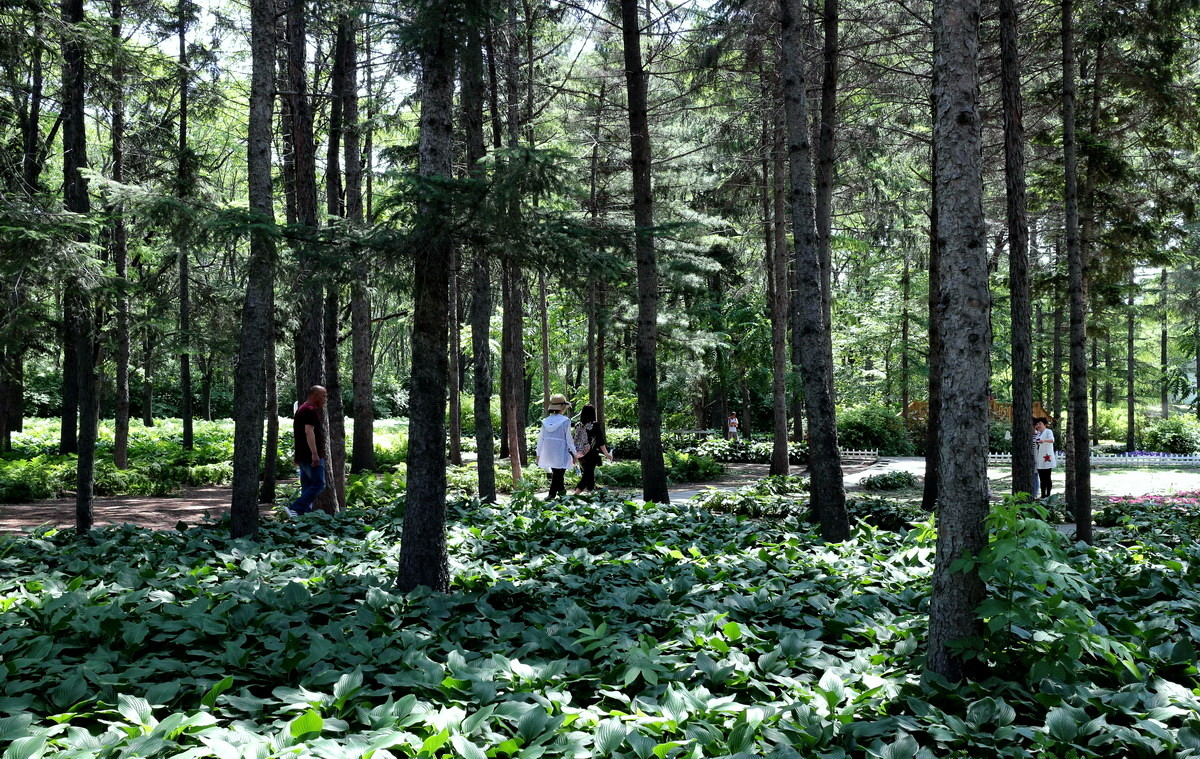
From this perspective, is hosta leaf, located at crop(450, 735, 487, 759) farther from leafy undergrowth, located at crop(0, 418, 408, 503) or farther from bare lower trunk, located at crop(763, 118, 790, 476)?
bare lower trunk, located at crop(763, 118, 790, 476)

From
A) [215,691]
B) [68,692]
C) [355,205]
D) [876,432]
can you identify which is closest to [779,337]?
[355,205]

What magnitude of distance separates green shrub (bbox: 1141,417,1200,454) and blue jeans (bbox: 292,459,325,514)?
1279 inches

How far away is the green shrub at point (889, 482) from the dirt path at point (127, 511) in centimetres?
1124

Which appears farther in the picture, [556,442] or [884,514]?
[556,442]

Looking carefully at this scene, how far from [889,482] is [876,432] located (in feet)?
38.1

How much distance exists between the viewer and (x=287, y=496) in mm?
12734

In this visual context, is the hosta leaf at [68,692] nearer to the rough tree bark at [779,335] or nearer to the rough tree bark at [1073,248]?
the rough tree bark at [1073,248]

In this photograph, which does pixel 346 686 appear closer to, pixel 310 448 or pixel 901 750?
pixel 901 750

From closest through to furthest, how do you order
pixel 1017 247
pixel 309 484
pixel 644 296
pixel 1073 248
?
1. pixel 1017 247
2. pixel 1073 248
3. pixel 309 484
4. pixel 644 296

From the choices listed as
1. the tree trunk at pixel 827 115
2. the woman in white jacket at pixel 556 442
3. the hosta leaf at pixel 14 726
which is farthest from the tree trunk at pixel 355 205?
the hosta leaf at pixel 14 726

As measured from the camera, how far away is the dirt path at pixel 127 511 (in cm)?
1027

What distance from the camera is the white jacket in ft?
34.1

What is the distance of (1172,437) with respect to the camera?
99.9 feet

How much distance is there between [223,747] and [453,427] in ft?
44.0
